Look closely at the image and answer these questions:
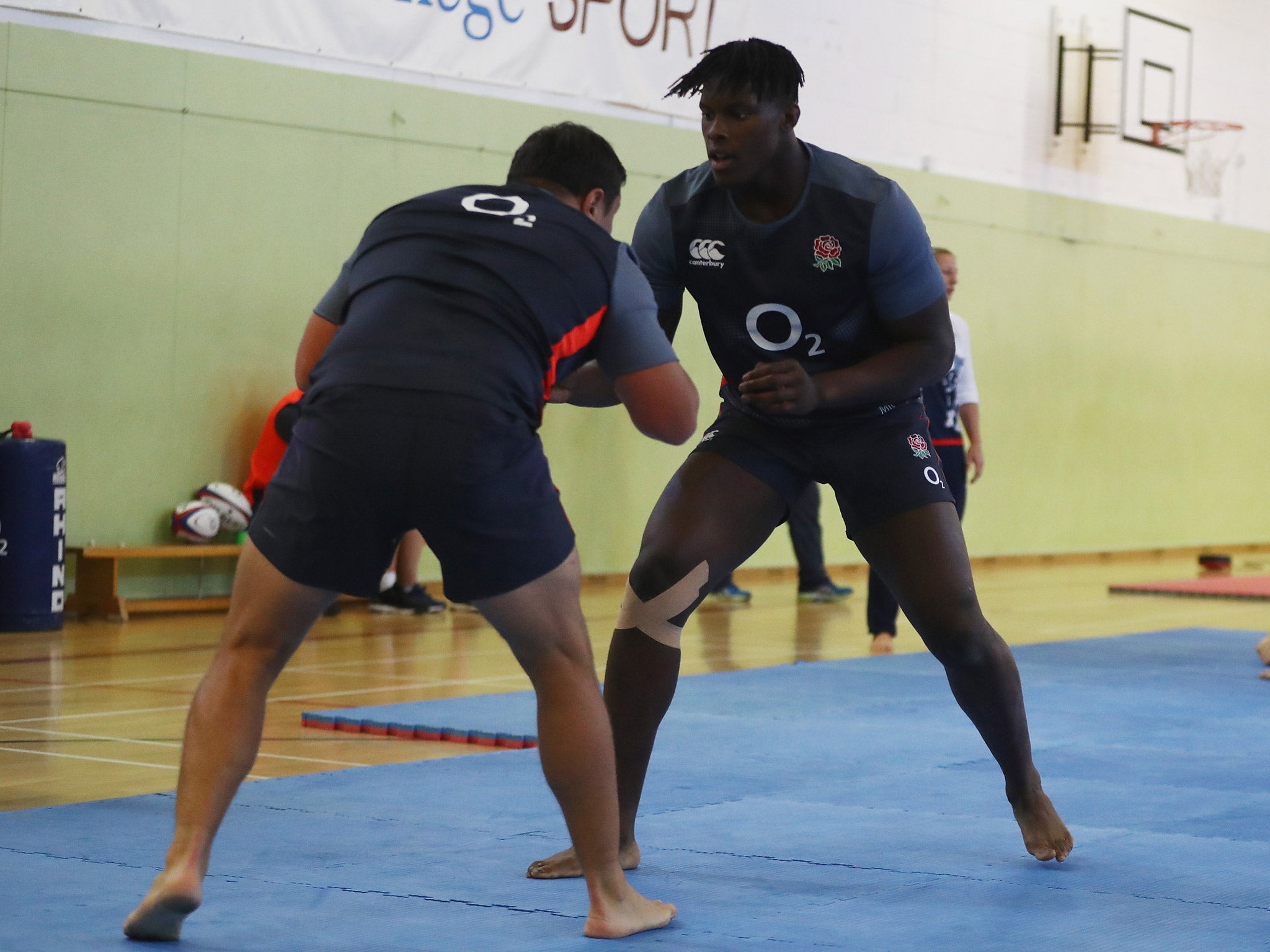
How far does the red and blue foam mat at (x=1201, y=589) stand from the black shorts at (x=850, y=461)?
882 centimetres

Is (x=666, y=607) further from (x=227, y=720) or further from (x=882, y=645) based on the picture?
(x=882, y=645)

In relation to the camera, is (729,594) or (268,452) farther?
(729,594)

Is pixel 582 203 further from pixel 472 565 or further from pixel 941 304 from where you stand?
pixel 941 304

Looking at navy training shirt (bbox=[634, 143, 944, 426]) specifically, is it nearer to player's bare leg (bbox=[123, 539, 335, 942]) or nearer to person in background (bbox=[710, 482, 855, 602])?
player's bare leg (bbox=[123, 539, 335, 942])

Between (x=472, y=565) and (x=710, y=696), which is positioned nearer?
(x=472, y=565)

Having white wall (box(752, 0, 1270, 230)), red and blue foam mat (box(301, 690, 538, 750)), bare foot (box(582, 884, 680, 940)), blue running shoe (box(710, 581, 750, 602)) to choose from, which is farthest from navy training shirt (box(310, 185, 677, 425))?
white wall (box(752, 0, 1270, 230))

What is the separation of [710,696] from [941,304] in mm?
3147

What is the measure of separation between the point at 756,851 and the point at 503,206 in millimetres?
1634

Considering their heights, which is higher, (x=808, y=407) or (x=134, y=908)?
(x=808, y=407)

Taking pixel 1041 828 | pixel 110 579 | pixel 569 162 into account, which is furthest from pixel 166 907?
pixel 110 579

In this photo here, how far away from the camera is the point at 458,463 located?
2.82 meters

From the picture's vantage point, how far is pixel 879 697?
21.7ft

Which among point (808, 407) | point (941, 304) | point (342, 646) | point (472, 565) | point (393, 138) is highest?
point (393, 138)

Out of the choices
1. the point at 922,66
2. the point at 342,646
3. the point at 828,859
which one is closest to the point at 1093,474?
the point at 922,66
